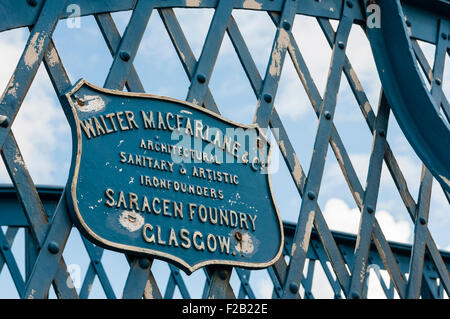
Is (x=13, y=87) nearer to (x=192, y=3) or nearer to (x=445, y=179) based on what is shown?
(x=192, y=3)

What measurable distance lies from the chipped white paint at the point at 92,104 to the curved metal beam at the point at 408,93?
3.09 m

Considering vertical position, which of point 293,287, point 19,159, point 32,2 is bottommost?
point 293,287

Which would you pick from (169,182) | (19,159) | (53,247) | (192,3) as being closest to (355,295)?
(169,182)

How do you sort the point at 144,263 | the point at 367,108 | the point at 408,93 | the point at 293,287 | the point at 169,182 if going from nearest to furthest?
the point at 144,263 < the point at 169,182 < the point at 293,287 < the point at 408,93 < the point at 367,108

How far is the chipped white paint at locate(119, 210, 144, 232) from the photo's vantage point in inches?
159

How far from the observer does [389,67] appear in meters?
6.09

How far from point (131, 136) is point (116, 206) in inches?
21.1

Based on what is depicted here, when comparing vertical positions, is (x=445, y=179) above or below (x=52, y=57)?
above

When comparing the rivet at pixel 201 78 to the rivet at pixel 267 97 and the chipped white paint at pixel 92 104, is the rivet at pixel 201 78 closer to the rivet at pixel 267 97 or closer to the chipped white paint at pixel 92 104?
the rivet at pixel 267 97

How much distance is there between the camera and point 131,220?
4.06 metres

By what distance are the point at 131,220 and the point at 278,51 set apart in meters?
2.27

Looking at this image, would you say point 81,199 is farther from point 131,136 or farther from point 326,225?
point 326,225

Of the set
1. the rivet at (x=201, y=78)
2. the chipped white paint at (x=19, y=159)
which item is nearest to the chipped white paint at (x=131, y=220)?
the chipped white paint at (x=19, y=159)
